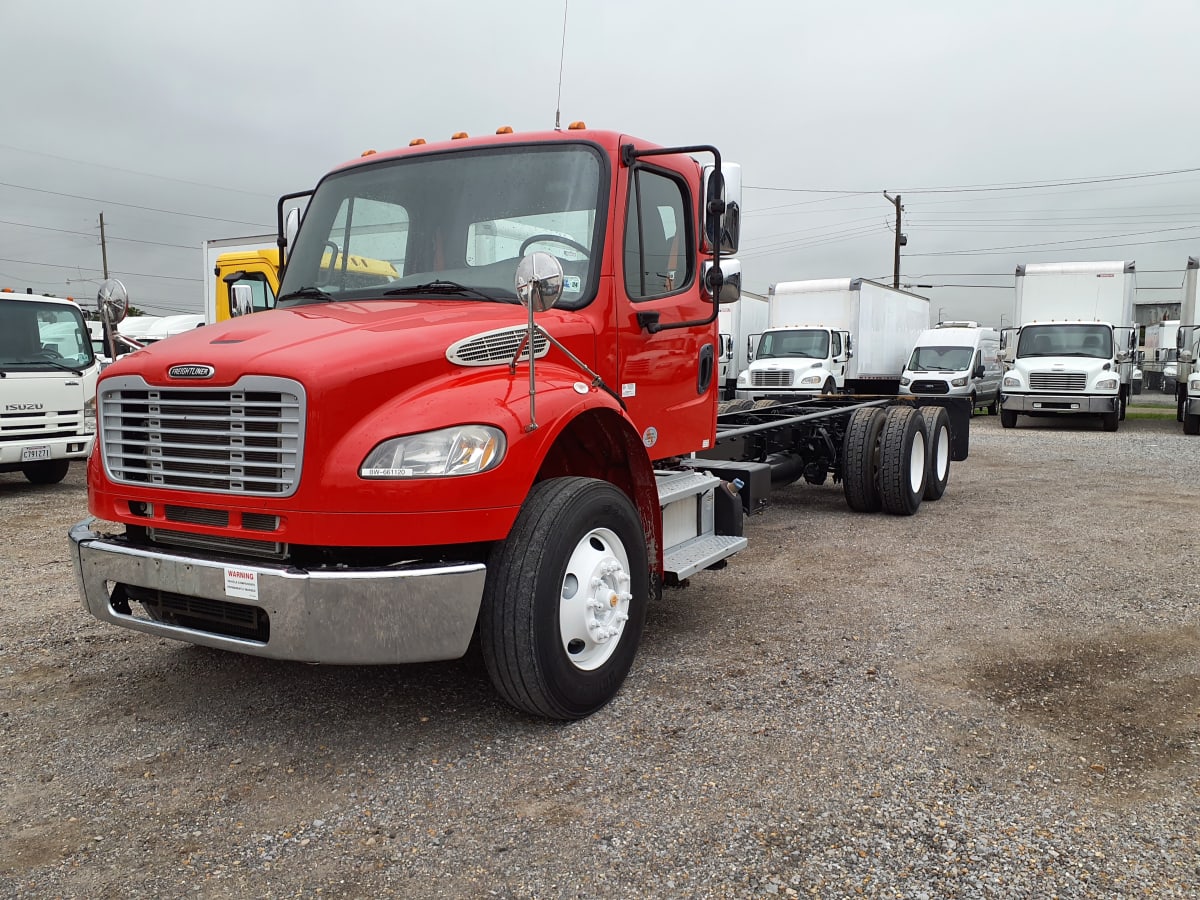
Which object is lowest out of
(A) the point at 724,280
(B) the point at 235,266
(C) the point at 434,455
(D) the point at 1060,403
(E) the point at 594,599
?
(E) the point at 594,599

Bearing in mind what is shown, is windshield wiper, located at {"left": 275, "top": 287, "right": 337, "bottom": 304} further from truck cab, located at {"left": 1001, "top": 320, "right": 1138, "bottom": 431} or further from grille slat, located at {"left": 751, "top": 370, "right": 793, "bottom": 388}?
truck cab, located at {"left": 1001, "top": 320, "right": 1138, "bottom": 431}

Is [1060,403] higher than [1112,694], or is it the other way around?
[1060,403]

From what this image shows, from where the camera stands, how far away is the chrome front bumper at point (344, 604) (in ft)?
10.6

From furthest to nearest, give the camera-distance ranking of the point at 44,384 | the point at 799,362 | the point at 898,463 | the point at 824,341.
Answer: the point at 824,341 → the point at 799,362 → the point at 44,384 → the point at 898,463

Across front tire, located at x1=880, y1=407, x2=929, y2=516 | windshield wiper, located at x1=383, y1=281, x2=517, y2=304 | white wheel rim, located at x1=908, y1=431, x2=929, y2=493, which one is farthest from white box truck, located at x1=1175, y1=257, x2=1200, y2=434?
windshield wiper, located at x1=383, y1=281, x2=517, y2=304

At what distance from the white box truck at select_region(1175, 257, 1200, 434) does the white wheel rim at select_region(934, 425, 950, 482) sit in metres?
10.7

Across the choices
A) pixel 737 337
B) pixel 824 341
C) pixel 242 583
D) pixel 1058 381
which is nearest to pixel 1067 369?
pixel 1058 381

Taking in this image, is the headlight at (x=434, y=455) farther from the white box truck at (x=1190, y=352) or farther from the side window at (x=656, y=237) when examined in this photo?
the white box truck at (x=1190, y=352)

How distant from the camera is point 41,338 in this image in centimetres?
1057

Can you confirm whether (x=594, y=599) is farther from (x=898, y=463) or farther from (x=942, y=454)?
(x=942, y=454)

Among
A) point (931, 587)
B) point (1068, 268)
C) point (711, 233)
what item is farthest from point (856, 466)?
point (1068, 268)

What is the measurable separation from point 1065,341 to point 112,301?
2085 cm

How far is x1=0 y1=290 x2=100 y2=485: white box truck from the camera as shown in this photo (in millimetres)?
9956

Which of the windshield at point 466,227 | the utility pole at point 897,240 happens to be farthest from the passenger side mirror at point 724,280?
the utility pole at point 897,240
